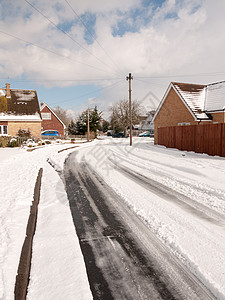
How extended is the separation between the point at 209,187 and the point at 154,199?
2275 millimetres

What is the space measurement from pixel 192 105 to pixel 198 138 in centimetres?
593

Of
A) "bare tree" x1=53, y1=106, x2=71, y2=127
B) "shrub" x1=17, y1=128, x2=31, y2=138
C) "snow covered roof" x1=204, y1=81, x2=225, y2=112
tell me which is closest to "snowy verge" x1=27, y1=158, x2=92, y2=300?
"snow covered roof" x1=204, y1=81, x2=225, y2=112

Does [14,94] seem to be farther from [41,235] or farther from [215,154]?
[41,235]

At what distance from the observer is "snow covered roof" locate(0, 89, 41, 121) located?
2920cm

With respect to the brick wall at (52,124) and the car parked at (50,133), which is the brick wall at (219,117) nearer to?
the car parked at (50,133)

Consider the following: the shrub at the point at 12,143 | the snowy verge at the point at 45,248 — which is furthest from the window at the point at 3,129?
the snowy verge at the point at 45,248

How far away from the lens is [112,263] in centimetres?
284

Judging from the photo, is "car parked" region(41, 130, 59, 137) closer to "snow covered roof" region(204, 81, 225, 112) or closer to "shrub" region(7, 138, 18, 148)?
"shrub" region(7, 138, 18, 148)

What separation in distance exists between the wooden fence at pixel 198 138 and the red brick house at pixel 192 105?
2.44 m

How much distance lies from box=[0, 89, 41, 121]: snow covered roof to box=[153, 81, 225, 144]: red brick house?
63.5 ft

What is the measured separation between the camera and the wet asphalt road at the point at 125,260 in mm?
2336

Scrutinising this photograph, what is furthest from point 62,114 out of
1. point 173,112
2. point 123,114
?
point 173,112

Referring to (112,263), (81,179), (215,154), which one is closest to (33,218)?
(112,263)

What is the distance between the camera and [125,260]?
290 centimetres
